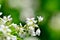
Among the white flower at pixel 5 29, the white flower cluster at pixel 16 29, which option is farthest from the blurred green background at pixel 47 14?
the white flower at pixel 5 29

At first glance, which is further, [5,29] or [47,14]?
[47,14]

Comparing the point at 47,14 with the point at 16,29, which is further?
the point at 47,14

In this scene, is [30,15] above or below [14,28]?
above

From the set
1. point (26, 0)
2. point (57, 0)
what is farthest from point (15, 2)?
point (57, 0)

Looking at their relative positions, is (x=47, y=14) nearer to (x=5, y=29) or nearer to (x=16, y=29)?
(x=16, y=29)

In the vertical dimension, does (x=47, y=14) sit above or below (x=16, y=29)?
above

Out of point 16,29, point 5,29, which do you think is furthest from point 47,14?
point 5,29

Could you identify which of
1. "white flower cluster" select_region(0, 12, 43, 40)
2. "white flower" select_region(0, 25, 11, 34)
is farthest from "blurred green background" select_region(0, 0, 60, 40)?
"white flower" select_region(0, 25, 11, 34)

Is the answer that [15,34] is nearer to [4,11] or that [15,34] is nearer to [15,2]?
[15,2]
